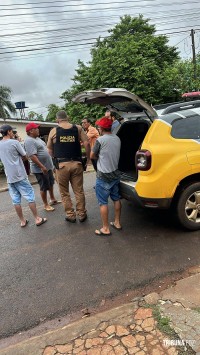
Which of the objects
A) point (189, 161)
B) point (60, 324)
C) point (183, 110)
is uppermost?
point (183, 110)

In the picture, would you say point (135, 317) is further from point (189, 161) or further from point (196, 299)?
point (189, 161)

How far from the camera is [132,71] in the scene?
16156 mm

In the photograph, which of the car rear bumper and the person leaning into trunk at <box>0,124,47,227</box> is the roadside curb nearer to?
the car rear bumper

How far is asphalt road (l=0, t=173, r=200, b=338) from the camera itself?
9.43 ft

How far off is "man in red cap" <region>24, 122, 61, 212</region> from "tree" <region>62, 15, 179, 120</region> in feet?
39.1

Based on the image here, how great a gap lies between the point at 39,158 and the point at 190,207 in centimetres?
281

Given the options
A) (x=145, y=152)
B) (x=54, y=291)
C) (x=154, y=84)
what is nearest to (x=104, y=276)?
(x=54, y=291)

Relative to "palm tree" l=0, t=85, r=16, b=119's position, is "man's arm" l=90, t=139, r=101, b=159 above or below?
below

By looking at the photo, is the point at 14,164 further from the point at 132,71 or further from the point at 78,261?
the point at 132,71

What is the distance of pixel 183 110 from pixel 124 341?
9.57 feet

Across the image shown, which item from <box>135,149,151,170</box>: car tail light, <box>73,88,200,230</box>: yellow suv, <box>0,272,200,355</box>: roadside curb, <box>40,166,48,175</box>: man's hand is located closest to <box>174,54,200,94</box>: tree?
<box>40,166,48,175</box>: man's hand

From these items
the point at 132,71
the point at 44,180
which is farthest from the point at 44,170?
the point at 132,71

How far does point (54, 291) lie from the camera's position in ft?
10.0

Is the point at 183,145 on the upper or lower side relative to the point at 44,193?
upper
